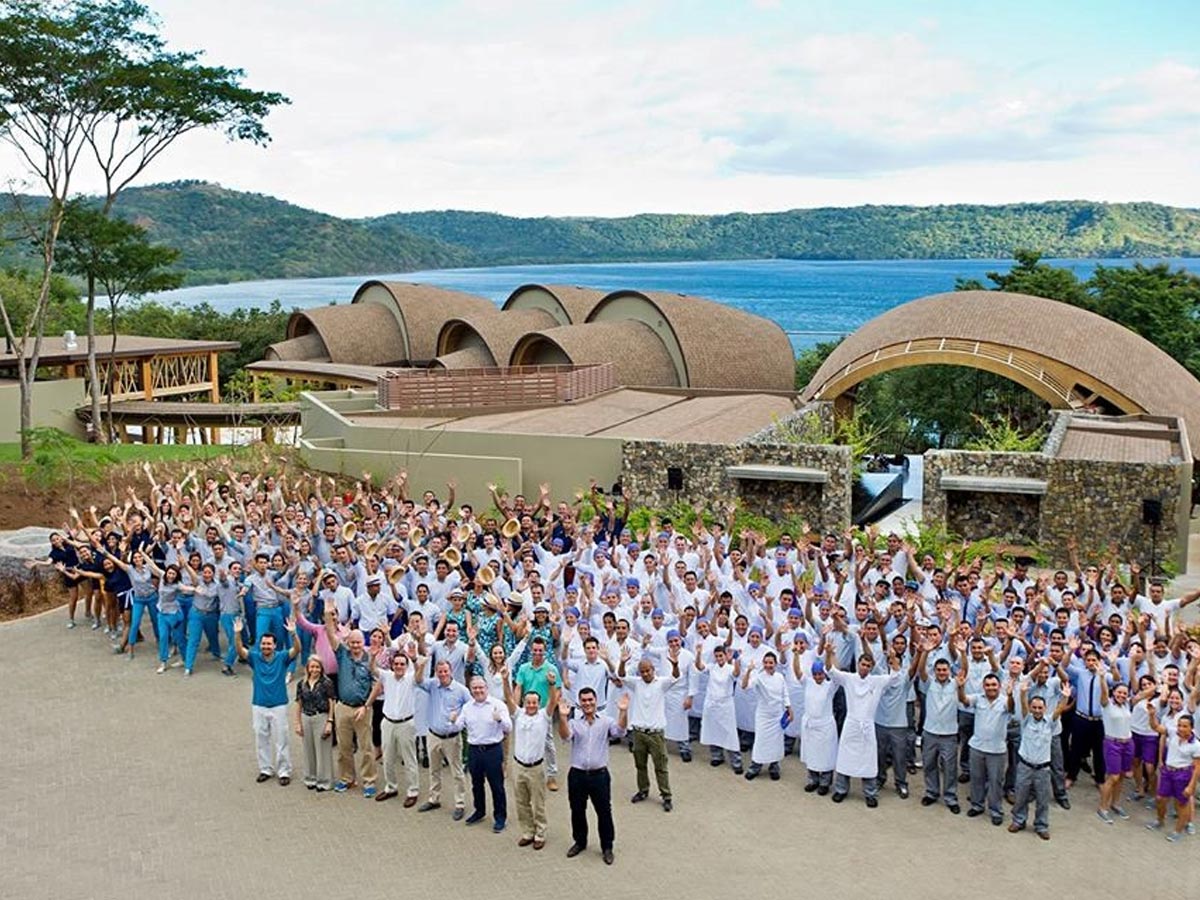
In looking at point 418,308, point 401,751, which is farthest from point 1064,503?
point 418,308

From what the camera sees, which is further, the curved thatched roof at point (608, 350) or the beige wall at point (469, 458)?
the curved thatched roof at point (608, 350)

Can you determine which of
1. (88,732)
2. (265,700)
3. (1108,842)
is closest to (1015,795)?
(1108,842)

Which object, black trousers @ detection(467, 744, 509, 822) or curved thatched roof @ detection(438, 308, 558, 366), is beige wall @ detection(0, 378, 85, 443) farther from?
black trousers @ detection(467, 744, 509, 822)

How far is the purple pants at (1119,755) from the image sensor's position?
387 inches

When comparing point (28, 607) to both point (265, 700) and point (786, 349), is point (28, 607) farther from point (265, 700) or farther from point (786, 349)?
point (786, 349)

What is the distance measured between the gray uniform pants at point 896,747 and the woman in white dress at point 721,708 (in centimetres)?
134

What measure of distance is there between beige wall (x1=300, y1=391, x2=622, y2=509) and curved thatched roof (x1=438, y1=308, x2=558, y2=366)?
395 inches

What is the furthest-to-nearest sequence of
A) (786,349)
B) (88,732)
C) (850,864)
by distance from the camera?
(786,349), (88,732), (850,864)

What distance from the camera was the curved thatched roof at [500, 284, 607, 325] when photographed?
3659cm

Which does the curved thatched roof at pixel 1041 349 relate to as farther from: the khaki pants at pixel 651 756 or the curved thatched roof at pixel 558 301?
the khaki pants at pixel 651 756

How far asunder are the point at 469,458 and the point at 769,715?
12.3m

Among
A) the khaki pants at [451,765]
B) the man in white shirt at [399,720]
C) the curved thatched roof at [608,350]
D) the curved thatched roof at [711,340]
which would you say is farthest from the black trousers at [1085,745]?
the curved thatched roof at [711,340]

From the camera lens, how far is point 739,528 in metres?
19.6

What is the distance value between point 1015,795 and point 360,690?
5.55 meters
